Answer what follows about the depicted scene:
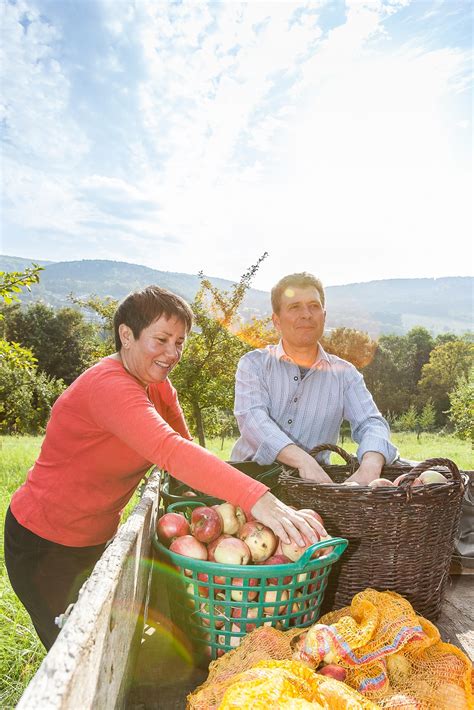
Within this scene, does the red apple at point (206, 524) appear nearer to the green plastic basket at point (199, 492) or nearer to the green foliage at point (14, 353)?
the green plastic basket at point (199, 492)

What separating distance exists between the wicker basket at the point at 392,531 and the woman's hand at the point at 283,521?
21cm

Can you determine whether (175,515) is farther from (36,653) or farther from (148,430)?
(36,653)

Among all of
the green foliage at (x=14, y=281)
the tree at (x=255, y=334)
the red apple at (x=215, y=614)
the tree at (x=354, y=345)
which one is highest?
the green foliage at (x=14, y=281)

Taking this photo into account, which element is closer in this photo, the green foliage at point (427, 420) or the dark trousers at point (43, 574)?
the dark trousers at point (43, 574)

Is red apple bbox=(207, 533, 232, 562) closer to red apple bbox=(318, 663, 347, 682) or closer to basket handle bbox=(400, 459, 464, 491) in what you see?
red apple bbox=(318, 663, 347, 682)

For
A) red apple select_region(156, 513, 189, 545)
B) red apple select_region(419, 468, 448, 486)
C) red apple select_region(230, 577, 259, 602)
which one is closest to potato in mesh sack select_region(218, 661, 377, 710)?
red apple select_region(230, 577, 259, 602)

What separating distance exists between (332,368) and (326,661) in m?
2.07

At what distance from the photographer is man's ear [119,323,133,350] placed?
2.18 meters

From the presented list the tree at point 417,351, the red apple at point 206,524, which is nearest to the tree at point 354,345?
the tree at point 417,351

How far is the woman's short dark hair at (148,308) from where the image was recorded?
2143mm

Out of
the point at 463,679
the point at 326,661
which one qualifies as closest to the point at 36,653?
the point at 326,661

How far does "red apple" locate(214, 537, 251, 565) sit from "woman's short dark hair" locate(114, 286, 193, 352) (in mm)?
892

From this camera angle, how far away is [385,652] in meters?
1.42

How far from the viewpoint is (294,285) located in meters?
3.14
